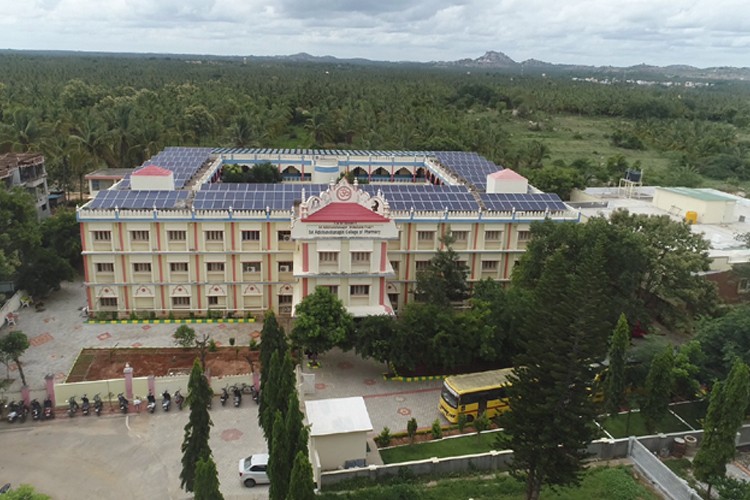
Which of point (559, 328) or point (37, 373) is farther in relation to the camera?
point (37, 373)

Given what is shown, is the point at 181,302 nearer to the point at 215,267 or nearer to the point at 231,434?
the point at 215,267

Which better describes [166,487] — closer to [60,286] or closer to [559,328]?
[559,328]

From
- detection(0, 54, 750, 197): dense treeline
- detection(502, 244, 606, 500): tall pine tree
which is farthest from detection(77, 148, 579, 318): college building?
detection(0, 54, 750, 197): dense treeline

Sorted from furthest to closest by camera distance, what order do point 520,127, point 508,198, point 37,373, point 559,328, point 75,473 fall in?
point 520,127 < point 508,198 < point 37,373 < point 75,473 < point 559,328

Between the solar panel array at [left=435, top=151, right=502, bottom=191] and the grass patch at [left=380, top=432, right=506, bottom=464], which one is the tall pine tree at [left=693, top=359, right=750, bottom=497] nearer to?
the grass patch at [left=380, top=432, right=506, bottom=464]

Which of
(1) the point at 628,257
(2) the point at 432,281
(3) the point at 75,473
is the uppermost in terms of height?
(1) the point at 628,257

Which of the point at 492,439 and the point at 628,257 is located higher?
the point at 628,257

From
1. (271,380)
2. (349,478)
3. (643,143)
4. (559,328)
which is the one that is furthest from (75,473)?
(643,143)

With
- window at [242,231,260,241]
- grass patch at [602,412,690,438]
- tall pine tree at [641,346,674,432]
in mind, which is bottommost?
grass patch at [602,412,690,438]
